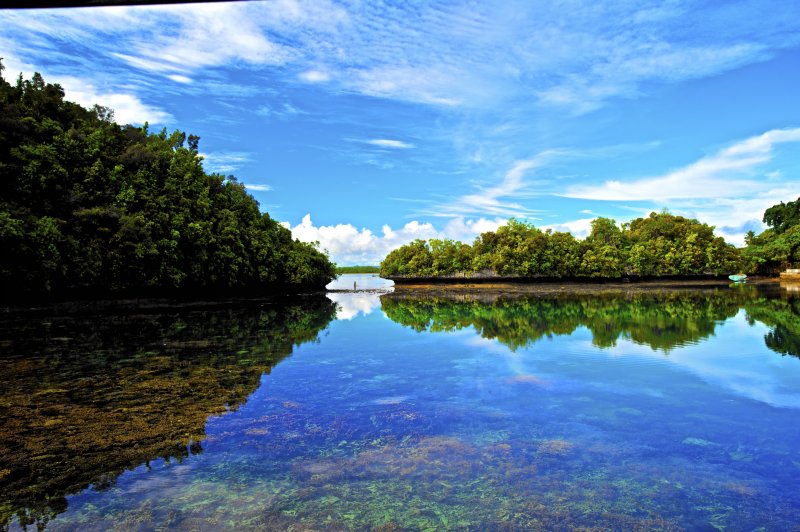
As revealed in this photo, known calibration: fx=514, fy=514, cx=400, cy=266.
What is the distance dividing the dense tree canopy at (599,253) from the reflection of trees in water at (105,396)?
59.8 meters

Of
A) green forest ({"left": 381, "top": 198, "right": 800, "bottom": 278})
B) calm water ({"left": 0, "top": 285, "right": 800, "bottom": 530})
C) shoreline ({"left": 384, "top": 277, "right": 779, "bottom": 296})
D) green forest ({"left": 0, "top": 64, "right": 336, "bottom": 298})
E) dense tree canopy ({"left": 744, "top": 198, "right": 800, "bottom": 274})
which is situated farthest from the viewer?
green forest ({"left": 381, "top": 198, "right": 800, "bottom": 278})

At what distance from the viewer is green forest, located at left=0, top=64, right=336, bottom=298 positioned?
2650 cm

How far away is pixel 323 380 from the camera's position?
431 inches

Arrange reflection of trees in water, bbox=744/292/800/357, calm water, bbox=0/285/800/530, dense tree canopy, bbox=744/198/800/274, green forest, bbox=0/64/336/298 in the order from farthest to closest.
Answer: dense tree canopy, bbox=744/198/800/274 < green forest, bbox=0/64/336/298 < reflection of trees in water, bbox=744/292/800/357 < calm water, bbox=0/285/800/530

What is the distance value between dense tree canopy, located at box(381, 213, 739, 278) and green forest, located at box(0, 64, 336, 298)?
1665 inches

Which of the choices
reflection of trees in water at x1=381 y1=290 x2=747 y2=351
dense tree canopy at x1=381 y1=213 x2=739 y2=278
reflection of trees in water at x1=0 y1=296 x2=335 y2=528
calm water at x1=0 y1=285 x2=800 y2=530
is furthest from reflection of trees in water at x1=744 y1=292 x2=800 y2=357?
dense tree canopy at x1=381 y1=213 x2=739 y2=278

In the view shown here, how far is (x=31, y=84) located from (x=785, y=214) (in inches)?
3888

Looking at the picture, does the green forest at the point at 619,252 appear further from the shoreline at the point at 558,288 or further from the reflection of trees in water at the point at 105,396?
the reflection of trees in water at the point at 105,396

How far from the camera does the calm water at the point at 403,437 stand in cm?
489

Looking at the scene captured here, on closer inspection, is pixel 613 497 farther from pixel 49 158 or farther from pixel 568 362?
pixel 49 158

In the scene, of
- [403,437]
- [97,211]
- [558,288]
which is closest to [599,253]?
[558,288]

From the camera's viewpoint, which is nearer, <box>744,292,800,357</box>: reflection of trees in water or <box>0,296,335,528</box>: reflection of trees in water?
<box>0,296,335,528</box>: reflection of trees in water

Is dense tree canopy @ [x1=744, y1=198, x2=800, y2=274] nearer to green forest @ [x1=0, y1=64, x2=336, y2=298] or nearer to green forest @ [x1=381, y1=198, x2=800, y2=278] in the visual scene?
green forest @ [x1=381, y1=198, x2=800, y2=278]

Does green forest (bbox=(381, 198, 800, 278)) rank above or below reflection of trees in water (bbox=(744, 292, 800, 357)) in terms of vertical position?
above
